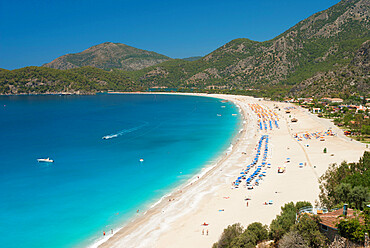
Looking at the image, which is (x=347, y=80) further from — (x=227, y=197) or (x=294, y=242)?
(x=294, y=242)

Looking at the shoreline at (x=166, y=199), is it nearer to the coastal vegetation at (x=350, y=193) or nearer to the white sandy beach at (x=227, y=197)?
the white sandy beach at (x=227, y=197)

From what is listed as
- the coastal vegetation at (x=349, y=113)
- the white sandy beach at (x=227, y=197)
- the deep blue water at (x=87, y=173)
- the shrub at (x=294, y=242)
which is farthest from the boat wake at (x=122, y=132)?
the shrub at (x=294, y=242)

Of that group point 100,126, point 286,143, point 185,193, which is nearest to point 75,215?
point 185,193

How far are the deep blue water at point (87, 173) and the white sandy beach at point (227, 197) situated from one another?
338 cm

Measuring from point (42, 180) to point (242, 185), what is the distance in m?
31.8

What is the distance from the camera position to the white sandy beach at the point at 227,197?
27.5m

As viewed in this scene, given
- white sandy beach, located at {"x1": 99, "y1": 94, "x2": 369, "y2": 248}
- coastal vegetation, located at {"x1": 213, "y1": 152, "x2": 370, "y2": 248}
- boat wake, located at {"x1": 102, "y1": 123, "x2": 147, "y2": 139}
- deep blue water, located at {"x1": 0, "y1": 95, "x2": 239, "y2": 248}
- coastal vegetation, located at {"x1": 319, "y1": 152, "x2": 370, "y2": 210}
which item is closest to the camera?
coastal vegetation, located at {"x1": 213, "y1": 152, "x2": 370, "y2": 248}

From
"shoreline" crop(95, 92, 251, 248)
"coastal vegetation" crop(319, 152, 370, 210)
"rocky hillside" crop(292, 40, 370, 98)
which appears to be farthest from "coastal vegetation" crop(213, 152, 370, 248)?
"rocky hillside" crop(292, 40, 370, 98)

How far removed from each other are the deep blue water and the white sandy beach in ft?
11.1

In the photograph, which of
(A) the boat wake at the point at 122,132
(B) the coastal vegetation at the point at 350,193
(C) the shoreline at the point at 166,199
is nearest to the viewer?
(B) the coastal vegetation at the point at 350,193

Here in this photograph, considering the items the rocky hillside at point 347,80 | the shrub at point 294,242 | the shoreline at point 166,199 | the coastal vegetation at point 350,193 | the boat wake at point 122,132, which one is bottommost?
the shoreline at point 166,199

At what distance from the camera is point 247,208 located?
32.0 metres

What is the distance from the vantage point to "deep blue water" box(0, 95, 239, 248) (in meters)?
31.1

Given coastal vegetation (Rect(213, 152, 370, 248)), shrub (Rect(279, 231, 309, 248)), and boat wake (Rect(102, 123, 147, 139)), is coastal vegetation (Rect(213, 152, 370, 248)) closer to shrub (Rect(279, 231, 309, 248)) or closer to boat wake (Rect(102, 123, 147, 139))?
shrub (Rect(279, 231, 309, 248))
